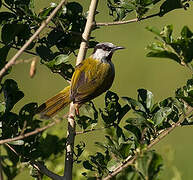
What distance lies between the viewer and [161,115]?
7.51 feet

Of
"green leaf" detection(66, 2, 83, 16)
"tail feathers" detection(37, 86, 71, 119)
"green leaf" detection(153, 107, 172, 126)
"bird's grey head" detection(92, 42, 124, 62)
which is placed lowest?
"tail feathers" detection(37, 86, 71, 119)

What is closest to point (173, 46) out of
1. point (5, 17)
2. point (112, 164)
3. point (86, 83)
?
point (112, 164)

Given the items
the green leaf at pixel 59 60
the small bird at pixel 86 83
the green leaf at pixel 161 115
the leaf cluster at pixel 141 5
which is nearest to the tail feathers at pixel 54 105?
the small bird at pixel 86 83

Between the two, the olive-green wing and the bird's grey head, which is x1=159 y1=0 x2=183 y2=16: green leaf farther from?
the bird's grey head

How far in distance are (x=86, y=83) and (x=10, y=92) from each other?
3.84 ft

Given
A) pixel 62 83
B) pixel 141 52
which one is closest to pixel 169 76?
pixel 141 52

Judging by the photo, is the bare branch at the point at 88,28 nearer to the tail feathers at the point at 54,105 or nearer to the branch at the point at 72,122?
the branch at the point at 72,122

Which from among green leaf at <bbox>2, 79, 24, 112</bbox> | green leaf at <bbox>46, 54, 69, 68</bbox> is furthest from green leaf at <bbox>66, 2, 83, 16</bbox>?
green leaf at <bbox>2, 79, 24, 112</bbox>

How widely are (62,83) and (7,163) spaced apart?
645 centimetres

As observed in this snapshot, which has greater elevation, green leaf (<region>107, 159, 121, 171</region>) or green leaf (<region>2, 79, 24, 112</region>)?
green leaf (<region>2, 79, 24, 112</region>)

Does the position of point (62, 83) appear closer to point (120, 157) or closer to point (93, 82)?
point (93, 82)

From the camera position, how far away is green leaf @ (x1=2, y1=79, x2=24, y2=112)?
7.62 feet

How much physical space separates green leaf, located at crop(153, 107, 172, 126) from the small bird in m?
0.74

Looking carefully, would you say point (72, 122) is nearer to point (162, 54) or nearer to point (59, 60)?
point (59, 60)
